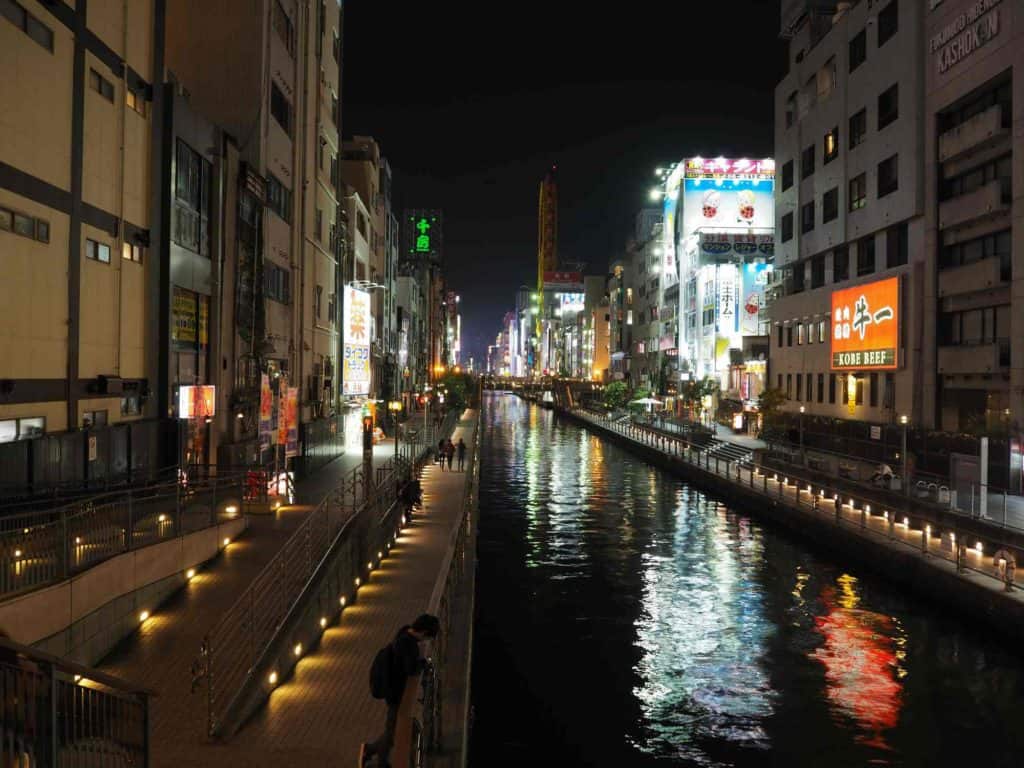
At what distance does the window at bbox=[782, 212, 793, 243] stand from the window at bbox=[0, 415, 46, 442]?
178 feet

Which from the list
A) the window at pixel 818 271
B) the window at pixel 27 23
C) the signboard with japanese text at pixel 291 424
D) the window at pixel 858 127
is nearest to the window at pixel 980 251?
the window at pixel 858 127

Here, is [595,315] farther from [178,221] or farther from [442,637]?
[442,637]

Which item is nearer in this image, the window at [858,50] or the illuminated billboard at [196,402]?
the illuminated billboard at [196,402]

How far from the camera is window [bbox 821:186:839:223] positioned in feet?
188

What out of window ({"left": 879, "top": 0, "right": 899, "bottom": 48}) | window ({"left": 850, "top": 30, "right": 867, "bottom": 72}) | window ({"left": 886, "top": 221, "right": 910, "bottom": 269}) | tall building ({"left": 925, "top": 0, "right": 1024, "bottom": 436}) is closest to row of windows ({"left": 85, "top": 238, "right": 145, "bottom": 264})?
tall building ({"left": 925, "top": 0, "right": 1024, "bottom": 436})

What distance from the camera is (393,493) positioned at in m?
29.6

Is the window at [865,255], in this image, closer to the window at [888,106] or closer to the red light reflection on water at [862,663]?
the window at [888,106]

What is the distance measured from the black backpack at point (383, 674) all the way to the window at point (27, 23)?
16.0 meters

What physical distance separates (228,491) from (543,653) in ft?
27.6

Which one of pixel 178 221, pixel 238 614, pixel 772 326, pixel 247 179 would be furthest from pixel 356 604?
pixel 772 326

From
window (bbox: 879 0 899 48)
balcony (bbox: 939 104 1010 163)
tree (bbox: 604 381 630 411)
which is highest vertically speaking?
window (bbox: 879 0 899 48)

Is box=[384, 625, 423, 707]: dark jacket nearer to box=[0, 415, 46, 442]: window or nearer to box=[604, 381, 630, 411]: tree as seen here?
box=[0, 415, 46, 442]: window

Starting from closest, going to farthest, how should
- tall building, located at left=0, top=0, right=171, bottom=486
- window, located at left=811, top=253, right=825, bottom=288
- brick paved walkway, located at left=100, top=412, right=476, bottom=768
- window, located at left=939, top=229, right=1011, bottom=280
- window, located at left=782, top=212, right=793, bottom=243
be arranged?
brick paved walkway, located at left=100, top=412, right=476, bottom=768 < tall building, located at left=0, top=0, right=171, bottom=486 < window, located at left=939, top=229, right=1011, bottom=280 < window, located at left=811, top=253, right=825, bottom=288 < window, located at left=782, top=212, right=793, bottom=243

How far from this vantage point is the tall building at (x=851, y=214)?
4625cm
